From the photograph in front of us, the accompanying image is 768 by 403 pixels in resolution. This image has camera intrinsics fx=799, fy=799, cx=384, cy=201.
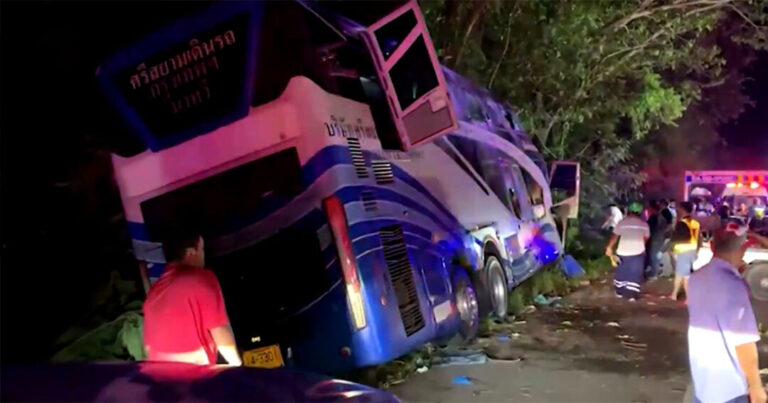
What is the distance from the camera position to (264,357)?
6898mm

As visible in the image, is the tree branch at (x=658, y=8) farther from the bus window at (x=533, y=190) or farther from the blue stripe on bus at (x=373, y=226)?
the blue stripe on bus at (x=373, y=226)

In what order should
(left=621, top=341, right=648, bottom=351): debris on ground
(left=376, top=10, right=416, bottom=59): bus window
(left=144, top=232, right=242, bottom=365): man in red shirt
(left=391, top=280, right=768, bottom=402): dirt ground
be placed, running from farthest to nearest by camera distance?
1. (left=621, top=341, right=648, bottom=351): debris on ground
2. (left=376, top=10, right=416, bottom=59): bus window
3. (left=391, top=280, right=768, bottom=402): dirt ground
4. (left=144, top=232, right=242, bottom=365): man in red shirt

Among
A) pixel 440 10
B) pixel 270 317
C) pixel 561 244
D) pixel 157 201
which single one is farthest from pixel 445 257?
pixel 561 244

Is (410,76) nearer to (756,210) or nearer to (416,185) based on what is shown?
(416,185)

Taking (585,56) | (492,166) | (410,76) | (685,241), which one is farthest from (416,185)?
(585,56)

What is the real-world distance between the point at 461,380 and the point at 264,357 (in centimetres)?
227

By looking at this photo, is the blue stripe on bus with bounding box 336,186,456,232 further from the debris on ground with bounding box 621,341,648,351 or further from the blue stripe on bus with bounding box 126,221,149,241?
the debris on ground with bounding box 621,341,648,351

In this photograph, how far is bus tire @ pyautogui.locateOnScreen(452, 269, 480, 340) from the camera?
9.41 metres

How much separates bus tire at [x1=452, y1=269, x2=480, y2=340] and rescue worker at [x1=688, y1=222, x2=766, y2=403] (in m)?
4.64

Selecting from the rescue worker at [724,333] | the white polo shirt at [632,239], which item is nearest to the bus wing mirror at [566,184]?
the white polo shirt at [632,239]

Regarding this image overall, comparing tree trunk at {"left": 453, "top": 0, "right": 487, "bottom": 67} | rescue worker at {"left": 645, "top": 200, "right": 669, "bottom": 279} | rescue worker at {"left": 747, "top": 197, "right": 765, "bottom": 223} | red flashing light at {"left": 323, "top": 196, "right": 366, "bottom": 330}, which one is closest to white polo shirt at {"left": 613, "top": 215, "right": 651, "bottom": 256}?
rescue worker at {"left": 645, "top": 200, "right": 669, "bottom": 279}

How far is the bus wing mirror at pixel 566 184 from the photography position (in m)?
18.4

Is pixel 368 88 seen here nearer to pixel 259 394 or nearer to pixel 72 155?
pixel 72 155

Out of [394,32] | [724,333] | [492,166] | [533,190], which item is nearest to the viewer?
[724,333]
